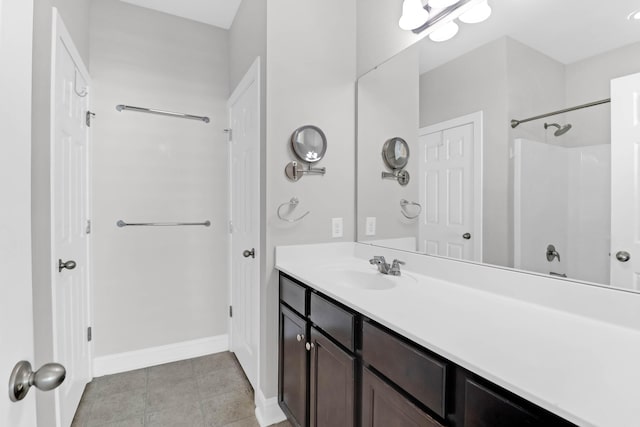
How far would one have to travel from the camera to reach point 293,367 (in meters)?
1.60

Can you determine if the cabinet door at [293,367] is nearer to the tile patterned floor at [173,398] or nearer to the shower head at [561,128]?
the tile patterned floor at [173,398]

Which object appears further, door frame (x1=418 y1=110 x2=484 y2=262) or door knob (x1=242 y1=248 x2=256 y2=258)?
door knob (x1=242 y1=248 x2=256 y2=258)

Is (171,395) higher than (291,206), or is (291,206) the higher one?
(291,206)

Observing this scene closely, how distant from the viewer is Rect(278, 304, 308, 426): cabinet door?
1.49 metres

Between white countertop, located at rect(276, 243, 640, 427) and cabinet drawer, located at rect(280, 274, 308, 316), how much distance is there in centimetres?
12

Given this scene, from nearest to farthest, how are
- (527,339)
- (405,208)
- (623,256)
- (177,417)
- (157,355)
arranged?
(527,339) → (623,256) → (405,208) → (177,417) → (157,355)

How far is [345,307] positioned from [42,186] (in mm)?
1371

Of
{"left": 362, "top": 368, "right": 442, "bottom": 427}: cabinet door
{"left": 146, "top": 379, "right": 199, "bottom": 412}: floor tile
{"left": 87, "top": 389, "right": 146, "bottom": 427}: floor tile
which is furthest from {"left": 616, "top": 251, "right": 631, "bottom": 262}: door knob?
{"left": 87, "top": 389, "right": 146, "bottom": 427}: floor tile

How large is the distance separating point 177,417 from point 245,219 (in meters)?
1.27

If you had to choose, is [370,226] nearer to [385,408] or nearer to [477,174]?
[477,174]

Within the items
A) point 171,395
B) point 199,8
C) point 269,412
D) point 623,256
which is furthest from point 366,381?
point 199,8

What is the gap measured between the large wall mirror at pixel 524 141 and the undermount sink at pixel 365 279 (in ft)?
0.78

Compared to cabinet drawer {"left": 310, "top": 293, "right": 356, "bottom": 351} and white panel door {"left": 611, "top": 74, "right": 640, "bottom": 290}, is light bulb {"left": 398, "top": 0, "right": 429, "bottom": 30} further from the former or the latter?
cabinet drawer {"left": 310, "top": 293, "right": 356, "bottom": 351}

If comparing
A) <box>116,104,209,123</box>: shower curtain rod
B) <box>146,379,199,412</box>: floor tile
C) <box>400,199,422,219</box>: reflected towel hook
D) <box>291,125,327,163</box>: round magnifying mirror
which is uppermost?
<box>116,104,209,123</box>: shower curtain rod
